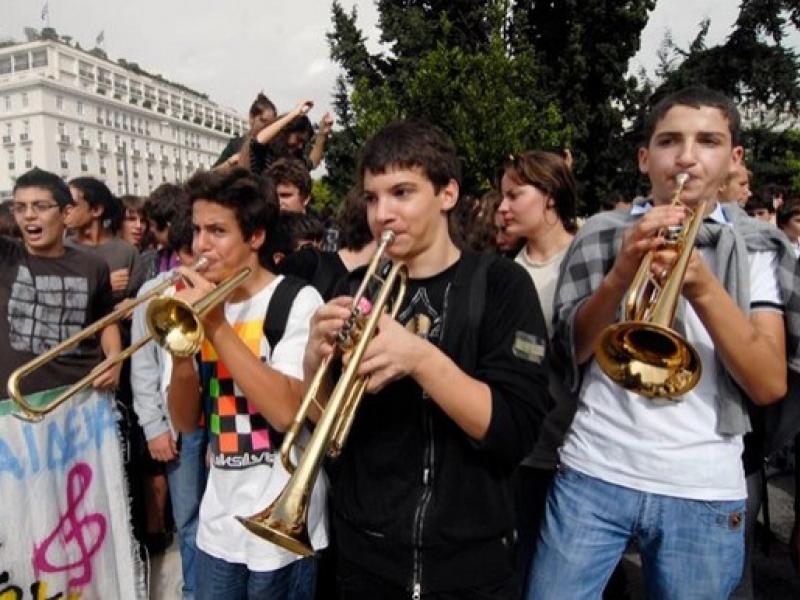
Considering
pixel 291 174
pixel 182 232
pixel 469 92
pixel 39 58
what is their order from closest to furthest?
pixel 182 232 < pixel 291 174 < pixel 469 92 < pixel 39 58

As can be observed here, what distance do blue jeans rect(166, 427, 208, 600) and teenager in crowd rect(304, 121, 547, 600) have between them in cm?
148

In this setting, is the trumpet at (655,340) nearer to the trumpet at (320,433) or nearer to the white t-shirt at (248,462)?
the trumpet at (320,433)

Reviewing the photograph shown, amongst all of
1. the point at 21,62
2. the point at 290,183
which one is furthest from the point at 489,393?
the point at 21,62

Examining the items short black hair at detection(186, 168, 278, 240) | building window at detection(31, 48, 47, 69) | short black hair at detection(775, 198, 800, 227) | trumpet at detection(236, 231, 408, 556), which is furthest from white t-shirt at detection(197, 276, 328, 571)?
building window at detection(31, 48, 47, 69)

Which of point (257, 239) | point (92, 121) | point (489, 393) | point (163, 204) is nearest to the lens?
point (489, 393)

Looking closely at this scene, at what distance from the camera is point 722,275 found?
1.98 meters

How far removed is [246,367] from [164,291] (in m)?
0.62

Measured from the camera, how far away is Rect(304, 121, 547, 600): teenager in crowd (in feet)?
5.82

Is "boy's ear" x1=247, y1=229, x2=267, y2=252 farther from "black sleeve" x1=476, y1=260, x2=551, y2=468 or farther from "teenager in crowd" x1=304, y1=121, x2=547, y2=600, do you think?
"black sleeve" x1=476, y1=260, x2=551, y2=468

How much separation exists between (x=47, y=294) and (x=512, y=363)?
2664 millimetres

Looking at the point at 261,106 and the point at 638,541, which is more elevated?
the point at 261,106

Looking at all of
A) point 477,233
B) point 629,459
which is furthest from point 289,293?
point 477,233

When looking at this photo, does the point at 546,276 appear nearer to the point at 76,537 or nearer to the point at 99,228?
the point at 76,537

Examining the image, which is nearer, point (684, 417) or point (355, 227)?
point (684, 417)
